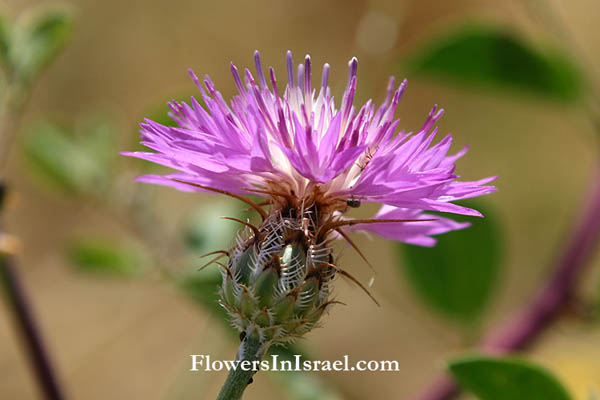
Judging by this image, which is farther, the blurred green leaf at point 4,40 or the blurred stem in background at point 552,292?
the blurred stem in background at point 552,292

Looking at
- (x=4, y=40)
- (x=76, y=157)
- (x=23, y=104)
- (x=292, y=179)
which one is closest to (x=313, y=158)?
(x=292, y=179)

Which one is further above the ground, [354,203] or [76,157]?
[76,157]

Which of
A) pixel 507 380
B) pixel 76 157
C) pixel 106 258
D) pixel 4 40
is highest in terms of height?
pixel 4 40

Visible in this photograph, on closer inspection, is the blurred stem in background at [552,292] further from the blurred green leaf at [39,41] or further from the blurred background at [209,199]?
the blurred background at [209,199]

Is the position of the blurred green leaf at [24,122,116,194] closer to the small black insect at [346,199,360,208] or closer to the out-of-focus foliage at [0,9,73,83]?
the out-of-focus foliage at [0,9,73,83]

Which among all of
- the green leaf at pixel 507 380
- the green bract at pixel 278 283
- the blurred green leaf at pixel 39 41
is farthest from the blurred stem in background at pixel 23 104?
the green leaf at pixel 507 380

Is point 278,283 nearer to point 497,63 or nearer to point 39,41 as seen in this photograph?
point 39,41

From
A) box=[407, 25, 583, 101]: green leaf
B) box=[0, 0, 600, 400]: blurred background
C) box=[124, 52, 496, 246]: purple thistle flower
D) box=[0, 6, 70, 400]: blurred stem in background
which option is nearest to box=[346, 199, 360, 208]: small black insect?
box=[124, 52, 496, 246]: purple thistle flower

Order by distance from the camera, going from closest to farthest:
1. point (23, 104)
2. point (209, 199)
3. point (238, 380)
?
1. point (238, 380)
2. point (23, 104)
3. point (209, 199)
